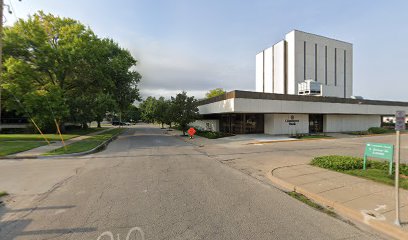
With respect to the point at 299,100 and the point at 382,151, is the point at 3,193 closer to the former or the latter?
the point at 382,151

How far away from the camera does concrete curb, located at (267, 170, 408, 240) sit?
3.56 meters

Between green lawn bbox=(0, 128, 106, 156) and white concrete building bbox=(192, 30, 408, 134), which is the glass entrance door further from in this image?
green lawn bbox=(0, 128, 106, 156)

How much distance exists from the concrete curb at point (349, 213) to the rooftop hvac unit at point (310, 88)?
37871 mm

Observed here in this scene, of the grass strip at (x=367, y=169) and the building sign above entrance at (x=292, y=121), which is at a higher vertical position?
the building sign above entrance at (x=292, y=121)

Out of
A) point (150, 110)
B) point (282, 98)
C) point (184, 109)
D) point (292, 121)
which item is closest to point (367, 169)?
point (282, 98)

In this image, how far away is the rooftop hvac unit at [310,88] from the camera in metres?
38.8

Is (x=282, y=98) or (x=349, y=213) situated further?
(x=282, y=98)

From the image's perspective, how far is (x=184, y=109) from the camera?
25391 mm

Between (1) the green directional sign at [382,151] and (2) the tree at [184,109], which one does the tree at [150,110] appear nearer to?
(2) the tree at [184,109]

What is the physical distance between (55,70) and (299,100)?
2723 cm

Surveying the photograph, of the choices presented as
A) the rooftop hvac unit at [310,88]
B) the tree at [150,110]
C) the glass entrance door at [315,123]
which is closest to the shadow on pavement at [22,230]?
the glass entrance door at [315,123]

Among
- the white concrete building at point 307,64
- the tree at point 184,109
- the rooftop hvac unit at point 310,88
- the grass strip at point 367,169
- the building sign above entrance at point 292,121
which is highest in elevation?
the white concrete building at point 307,64

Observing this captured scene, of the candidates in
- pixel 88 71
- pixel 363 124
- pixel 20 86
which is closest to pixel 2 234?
pixel 20 86

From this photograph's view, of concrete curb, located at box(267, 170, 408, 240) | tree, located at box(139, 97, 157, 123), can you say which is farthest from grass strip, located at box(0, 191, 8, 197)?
tree, located at box(139, 97, 157, 123)
